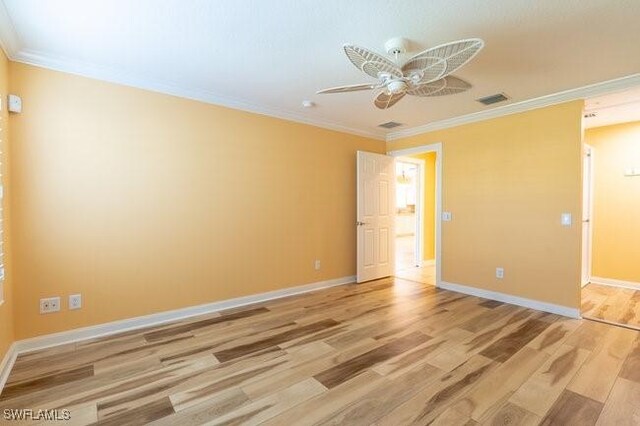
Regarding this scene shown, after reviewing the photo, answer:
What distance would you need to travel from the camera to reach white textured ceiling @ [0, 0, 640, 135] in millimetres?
1935

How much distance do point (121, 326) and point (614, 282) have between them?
6.39 meters

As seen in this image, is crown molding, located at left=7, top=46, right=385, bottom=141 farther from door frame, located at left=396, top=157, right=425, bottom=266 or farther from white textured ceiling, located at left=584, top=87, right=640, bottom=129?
white textured ceiling, located at left=584, top=87, right=640, bottom=129

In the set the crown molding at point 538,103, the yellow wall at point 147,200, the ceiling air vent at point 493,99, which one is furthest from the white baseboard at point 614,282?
the yellow wall at point 147,200

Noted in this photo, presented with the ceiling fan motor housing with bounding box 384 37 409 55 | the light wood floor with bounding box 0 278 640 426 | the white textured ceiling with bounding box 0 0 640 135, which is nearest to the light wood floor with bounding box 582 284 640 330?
the light wood floor with bounding box 0 278 640 426

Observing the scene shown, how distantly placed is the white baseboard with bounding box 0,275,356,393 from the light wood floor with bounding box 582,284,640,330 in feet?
11.3

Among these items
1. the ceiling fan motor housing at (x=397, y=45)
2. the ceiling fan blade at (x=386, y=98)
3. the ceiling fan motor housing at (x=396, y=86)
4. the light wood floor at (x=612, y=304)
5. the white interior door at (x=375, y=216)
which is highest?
the ceiling fan motor housing at (x=397, y=45)

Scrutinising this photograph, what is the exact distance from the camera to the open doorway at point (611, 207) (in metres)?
4.15

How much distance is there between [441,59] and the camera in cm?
184

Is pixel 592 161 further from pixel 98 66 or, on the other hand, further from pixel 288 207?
pixel 98 66

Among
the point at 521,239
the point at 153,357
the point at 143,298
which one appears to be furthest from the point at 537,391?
the point at 143,298

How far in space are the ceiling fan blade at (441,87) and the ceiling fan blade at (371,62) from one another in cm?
Answer: 33

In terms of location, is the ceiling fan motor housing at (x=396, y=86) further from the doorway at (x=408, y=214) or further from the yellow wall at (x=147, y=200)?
the doorway at (x=408, y=214)

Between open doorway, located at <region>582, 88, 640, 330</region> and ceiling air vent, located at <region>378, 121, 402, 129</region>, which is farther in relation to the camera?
ceiling air vent, located at <region>378, 121, 402, 129</region>

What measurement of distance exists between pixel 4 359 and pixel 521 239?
5025 mm
